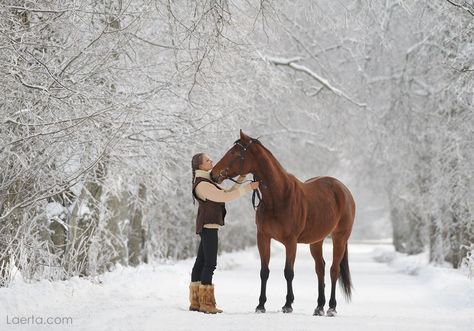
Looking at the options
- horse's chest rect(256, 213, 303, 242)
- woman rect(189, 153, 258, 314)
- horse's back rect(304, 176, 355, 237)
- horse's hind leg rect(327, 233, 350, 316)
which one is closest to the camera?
horse's chest rect(256, 213, 303, 242)

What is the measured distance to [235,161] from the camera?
7641 mm

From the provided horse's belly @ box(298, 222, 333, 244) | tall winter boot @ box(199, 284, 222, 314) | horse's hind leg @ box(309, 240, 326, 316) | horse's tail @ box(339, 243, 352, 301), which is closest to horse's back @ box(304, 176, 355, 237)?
horse's belly @ box(298, 222, 333, 244)

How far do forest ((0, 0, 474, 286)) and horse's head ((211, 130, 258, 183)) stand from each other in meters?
0.98

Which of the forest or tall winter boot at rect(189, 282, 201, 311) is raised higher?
the forest

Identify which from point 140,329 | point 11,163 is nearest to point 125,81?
point 11,163

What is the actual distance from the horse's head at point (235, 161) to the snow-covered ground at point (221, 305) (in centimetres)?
147

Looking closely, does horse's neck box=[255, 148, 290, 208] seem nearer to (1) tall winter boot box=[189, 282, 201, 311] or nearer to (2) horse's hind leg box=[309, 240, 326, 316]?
(2) horse's hind leg box=[309, 240, 326, 316]

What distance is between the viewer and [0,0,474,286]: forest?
8.36 meters

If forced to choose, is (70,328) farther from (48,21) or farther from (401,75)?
(401,75)

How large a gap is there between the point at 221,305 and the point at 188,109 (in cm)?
423

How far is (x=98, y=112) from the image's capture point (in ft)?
25.1

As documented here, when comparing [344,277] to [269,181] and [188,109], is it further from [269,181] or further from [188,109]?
[188,109]

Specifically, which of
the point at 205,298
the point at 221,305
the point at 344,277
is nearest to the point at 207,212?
the point at 205,298

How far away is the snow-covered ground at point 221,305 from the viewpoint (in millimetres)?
6945
